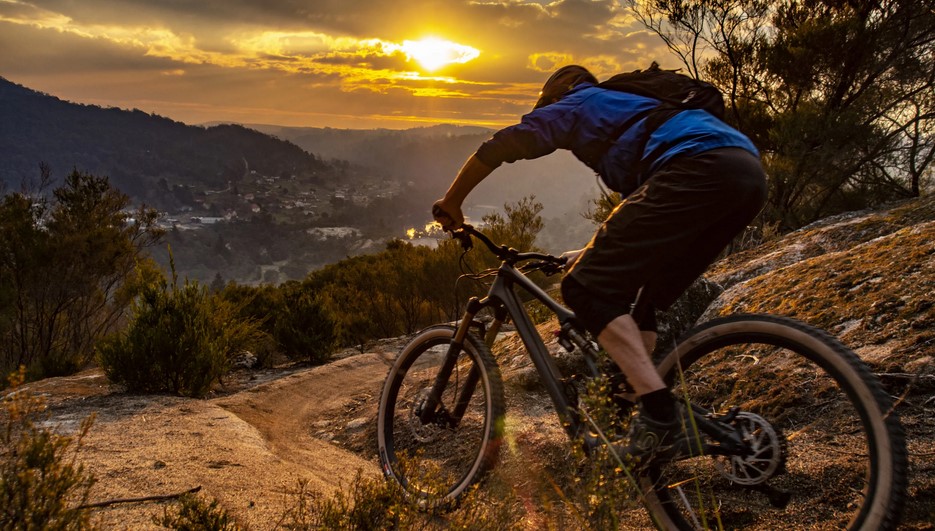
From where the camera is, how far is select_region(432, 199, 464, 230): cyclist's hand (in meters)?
2.45

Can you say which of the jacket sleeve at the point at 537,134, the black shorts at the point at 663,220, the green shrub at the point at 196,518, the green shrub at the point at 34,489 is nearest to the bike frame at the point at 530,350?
the black shorts at the point at 663,220

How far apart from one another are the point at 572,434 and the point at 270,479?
1.72m

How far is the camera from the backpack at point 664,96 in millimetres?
1963

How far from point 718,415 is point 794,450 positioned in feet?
2.26

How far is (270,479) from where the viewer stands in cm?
279

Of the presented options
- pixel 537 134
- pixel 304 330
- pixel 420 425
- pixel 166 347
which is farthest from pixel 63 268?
pixel 537 134

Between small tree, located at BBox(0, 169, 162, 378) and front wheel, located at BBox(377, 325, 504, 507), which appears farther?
small tree, located at BBox(0, 169, 162, 378)

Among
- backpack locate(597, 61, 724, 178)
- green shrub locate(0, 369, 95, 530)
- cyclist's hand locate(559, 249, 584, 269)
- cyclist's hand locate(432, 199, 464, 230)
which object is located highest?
backpack locate(597, 61, 724, 178)

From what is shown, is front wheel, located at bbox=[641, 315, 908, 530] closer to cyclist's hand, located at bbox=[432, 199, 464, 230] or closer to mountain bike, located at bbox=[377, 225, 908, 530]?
mountain bike, located at bbox=[377, 225, 908, 530]

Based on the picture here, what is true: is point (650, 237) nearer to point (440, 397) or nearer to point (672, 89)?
point (672, 89)

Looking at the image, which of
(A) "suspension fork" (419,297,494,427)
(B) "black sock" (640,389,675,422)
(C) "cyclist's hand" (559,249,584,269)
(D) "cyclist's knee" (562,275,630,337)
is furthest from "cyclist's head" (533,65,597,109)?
(B) "black sock" (640,389,675,422)

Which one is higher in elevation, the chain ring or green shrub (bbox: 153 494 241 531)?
green shrub (bbox: 153 494 241 531)

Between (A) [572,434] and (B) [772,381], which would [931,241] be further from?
(A) [572,434]

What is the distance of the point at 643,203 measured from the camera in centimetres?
186
